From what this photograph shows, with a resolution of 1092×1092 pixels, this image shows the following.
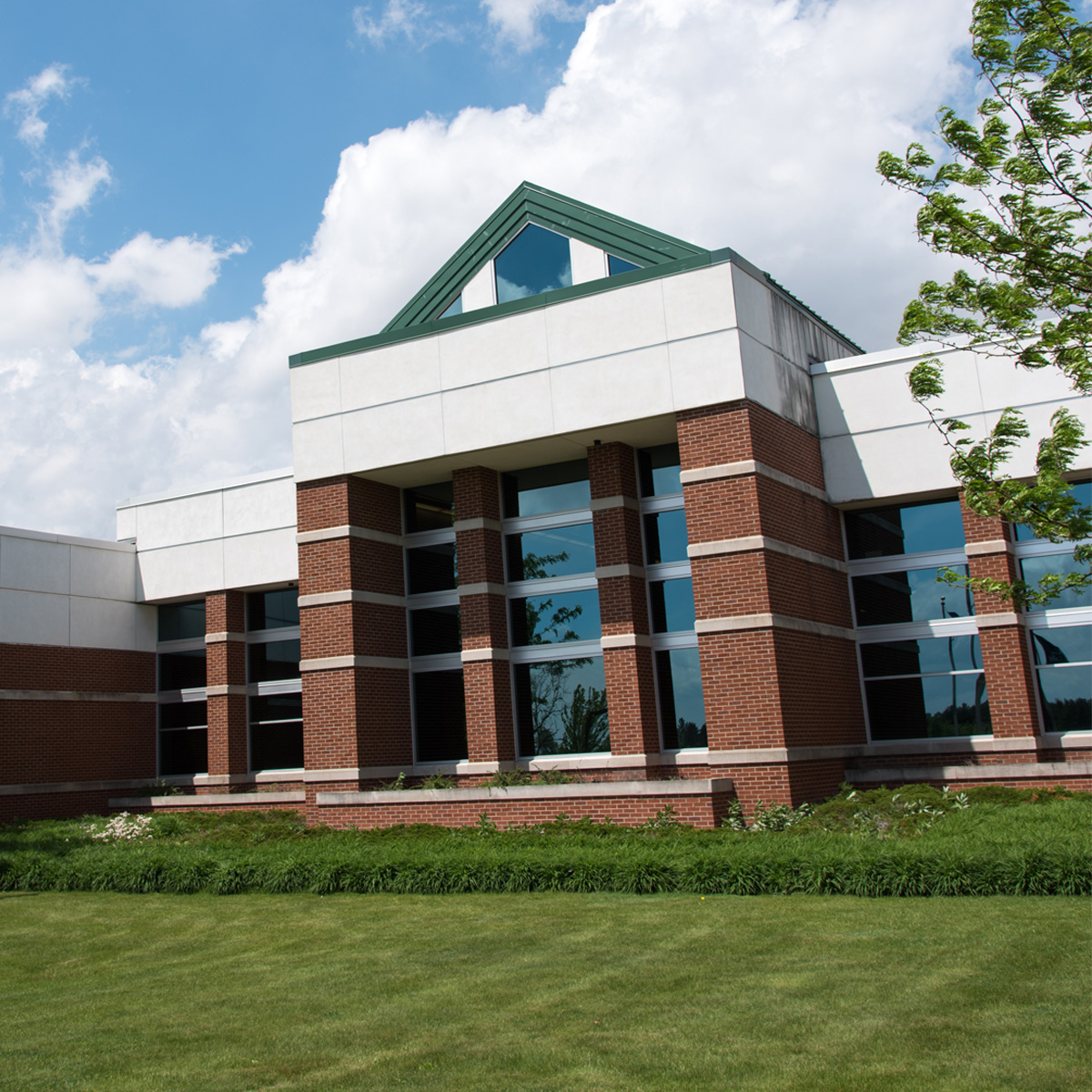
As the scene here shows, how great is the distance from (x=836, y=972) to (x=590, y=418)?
12539 millimetres

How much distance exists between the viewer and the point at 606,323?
20.0m

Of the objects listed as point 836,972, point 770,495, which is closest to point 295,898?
point 836,972

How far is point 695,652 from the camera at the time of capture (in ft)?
67.6

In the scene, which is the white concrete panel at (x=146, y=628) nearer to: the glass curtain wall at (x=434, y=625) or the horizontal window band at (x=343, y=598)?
the horizontal window band at (x=343, y=598)

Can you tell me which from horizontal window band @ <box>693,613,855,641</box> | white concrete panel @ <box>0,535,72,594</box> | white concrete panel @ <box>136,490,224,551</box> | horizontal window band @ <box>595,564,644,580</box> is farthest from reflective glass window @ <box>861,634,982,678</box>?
white concrete panel @ <box>0,535,72,594</box>

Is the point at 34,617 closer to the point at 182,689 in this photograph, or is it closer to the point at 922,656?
the point at 182,689

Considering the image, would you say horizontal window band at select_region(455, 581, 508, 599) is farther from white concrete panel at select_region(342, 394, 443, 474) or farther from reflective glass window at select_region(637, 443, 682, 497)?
reflective glass window at select_region(637, 443, 682, 497)

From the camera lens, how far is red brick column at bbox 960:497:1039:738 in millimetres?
19328

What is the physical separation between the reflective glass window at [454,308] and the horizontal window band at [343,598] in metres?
5.83

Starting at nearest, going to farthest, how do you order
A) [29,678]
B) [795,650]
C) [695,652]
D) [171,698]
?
[795,650] < [695,652] < [29,678] < [171,698]

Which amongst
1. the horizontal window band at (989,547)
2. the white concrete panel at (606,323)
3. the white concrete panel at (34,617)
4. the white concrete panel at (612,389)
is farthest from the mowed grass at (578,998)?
the white concrete panel at (34,617)

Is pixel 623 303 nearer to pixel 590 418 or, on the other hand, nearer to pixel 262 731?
pixel 590 418

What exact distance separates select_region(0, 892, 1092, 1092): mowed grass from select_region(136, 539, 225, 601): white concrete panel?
49.0 ft

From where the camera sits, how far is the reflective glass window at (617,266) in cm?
2088
